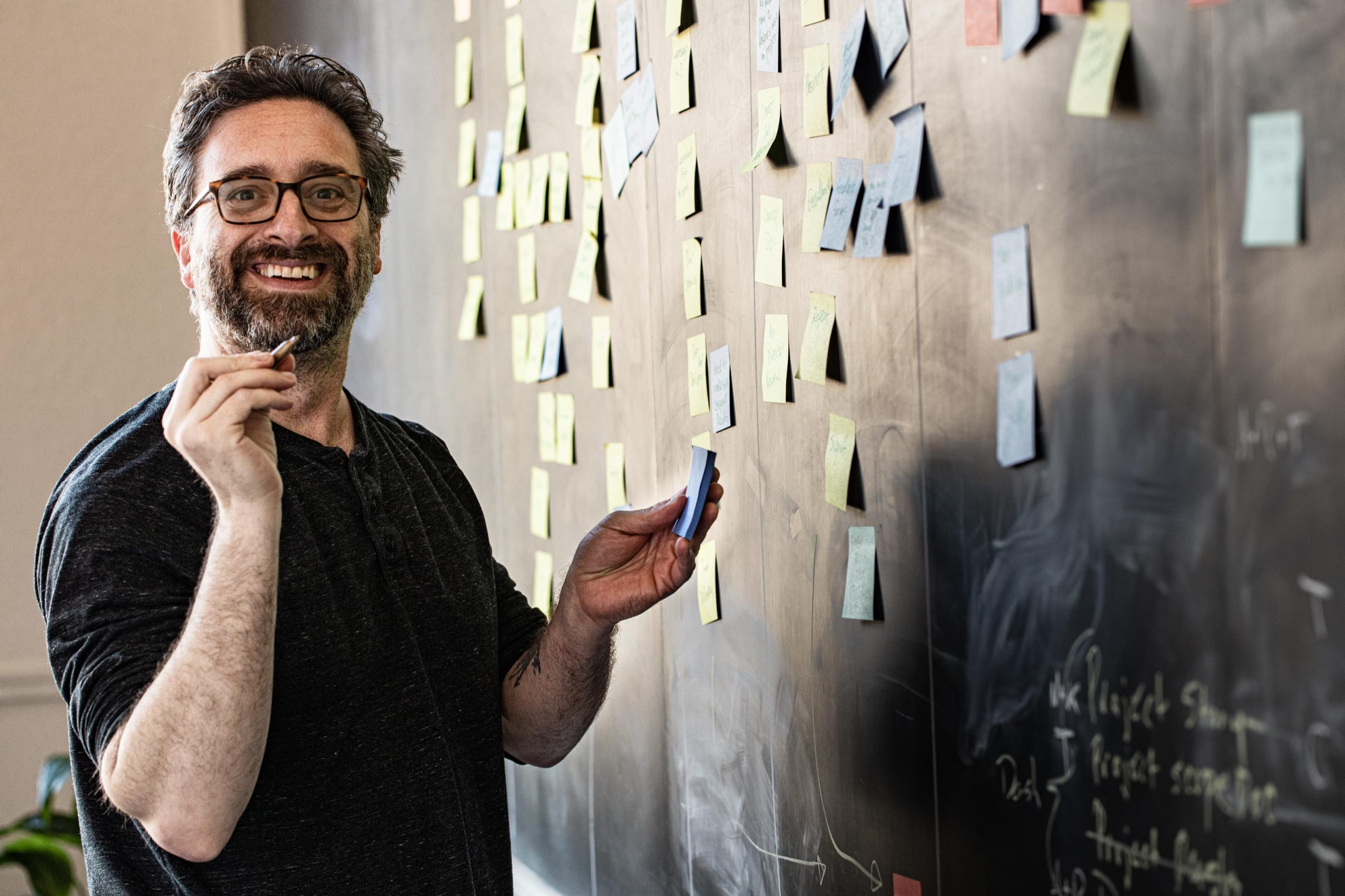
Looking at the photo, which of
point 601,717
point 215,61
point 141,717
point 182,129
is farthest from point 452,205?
point 141,717

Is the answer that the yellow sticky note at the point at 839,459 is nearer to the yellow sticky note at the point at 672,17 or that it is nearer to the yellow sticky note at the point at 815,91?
the yellow sticky note at the point at 815,91

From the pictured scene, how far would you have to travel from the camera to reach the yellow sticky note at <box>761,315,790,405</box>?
1.44 metres

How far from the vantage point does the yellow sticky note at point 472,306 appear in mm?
2510

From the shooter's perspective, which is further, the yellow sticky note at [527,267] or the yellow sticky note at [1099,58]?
the yellow sticky note at [527,267]

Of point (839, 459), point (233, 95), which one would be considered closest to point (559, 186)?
point (233, 95)

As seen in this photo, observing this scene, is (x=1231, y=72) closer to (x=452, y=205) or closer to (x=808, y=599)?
(x=808, y=599)

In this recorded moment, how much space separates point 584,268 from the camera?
79.7 inches

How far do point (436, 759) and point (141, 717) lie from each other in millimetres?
427

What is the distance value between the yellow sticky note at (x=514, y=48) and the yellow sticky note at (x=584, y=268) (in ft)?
1.43

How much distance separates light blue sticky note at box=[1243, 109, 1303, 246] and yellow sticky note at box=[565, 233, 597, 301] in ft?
4.27

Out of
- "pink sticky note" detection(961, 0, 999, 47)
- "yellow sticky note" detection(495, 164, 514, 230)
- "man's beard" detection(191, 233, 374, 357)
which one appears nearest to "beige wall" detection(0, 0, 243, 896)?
"yellow sticky note" detection(495, 164, 514, 230)

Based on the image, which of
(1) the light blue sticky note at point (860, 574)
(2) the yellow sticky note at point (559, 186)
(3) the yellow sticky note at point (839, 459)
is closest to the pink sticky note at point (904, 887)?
(1) the light blue sticky note at point (860, 574)

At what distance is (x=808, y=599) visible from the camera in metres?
1.43

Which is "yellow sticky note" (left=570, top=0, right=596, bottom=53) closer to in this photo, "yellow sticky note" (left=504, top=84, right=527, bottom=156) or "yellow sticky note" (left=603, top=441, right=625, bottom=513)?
"yellow sticky note" (left=504, top=84, right=527, bottom=156)
